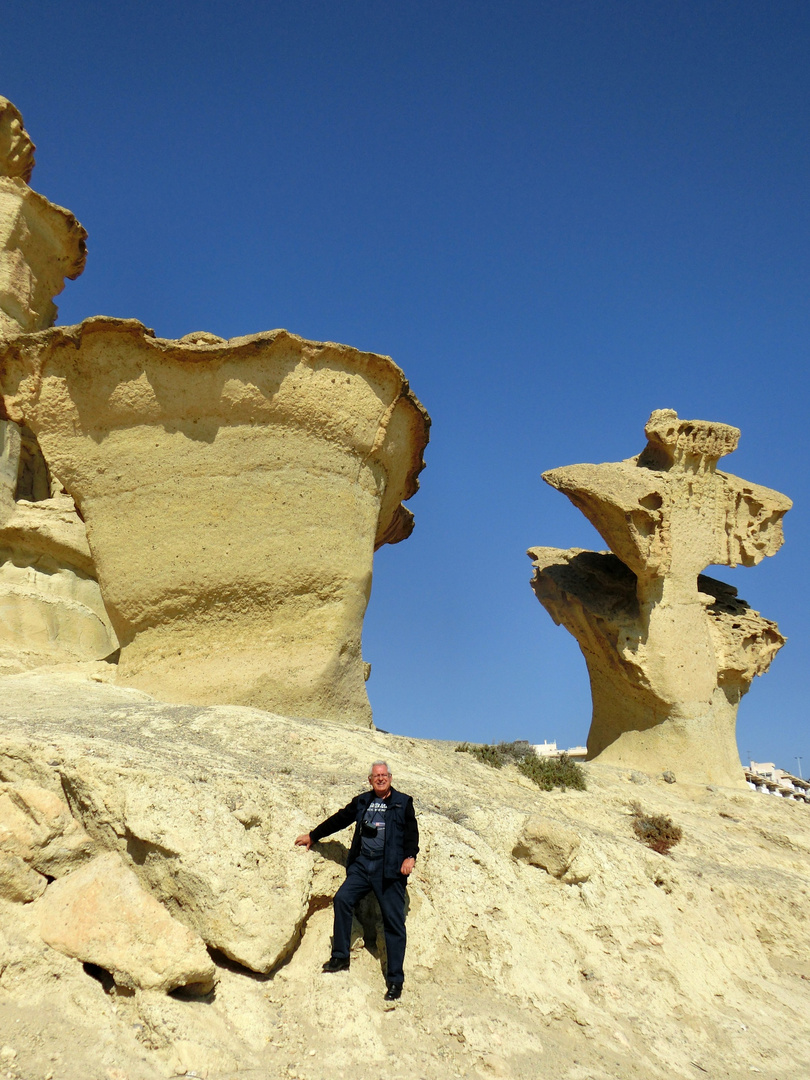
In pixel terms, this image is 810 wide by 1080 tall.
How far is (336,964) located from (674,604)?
907 centimetres

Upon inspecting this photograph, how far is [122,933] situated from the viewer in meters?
3.30

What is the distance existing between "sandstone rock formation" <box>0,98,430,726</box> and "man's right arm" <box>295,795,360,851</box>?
3.37 m

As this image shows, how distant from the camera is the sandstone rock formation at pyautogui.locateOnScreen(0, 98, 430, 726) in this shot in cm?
771

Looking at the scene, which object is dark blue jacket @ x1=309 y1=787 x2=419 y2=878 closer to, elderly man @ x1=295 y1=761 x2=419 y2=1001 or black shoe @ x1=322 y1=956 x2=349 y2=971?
elderly man @ x1=295 y1=761 x2=419 y2=1001

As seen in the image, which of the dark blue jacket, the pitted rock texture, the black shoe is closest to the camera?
the black shoe

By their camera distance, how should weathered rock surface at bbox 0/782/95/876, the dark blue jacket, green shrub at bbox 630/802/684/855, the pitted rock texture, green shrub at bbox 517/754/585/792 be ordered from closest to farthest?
1. weathered rock surface at bbox 0/782/95/876
2. the dark blue jacket
3. green shrub at bbox 630/802/684/855
4. green shrub at bbox 517/754/585/792
5. the pitted rock texture

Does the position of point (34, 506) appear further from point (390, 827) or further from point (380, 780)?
point (390, 827)

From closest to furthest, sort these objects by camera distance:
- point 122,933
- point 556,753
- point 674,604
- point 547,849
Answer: point 122,933 < point 547,849 < point 674,604 < point 556,753

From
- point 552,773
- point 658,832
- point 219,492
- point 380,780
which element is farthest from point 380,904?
point 219,492

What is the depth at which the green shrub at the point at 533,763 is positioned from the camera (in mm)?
7713

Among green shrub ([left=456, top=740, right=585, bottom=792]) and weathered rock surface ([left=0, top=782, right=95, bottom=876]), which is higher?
green shrub ([left=456, top=740, right=585, bottom=792])

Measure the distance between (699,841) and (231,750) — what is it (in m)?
4.11

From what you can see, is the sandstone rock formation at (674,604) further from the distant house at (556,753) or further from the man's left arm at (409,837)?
the man's left arm at (409,837)

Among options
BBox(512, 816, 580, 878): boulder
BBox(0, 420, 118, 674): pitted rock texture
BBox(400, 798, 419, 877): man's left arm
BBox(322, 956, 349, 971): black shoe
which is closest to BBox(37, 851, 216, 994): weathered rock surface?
BBox(322, 956, 349, 971): black shoe
